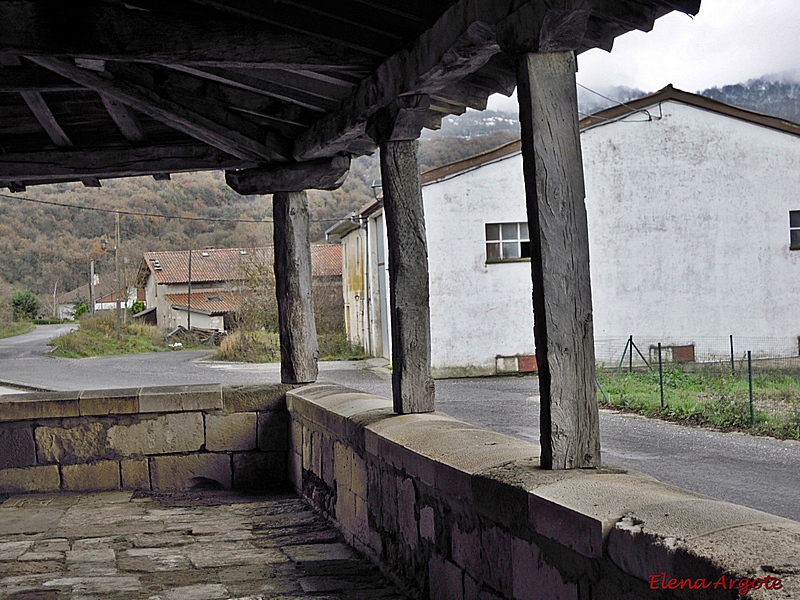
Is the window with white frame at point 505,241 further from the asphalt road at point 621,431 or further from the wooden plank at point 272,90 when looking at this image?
the wooden plank at point 272,90

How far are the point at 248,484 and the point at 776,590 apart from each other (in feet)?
18.0

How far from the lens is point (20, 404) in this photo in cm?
645

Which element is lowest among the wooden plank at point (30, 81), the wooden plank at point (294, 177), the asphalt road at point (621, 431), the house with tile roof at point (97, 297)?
the asphalt road at point (621, 431)

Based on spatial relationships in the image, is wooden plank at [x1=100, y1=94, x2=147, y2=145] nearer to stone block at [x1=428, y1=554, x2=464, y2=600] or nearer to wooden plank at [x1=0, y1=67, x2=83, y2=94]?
wooden plank at [x1=0, y1=67, x2=83, y2=94]

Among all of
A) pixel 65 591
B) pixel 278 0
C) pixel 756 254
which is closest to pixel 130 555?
pixel 65 591

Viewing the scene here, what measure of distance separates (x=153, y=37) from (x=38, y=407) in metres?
3.48

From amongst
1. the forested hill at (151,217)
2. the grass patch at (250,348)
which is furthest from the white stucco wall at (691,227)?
the forested hill at (151,217)

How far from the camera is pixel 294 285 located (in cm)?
665

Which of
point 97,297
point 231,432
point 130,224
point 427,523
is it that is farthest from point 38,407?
point 97,297

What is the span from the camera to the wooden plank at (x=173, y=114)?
14.6 ft

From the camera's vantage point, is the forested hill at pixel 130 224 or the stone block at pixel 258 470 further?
the forested hill at pixel 130 224

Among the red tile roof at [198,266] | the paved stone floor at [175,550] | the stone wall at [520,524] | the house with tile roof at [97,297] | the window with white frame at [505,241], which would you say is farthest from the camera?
the house with tile roof at [97,297]

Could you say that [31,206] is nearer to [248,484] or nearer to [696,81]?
[248,484]

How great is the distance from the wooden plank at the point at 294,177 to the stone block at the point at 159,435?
168cm
